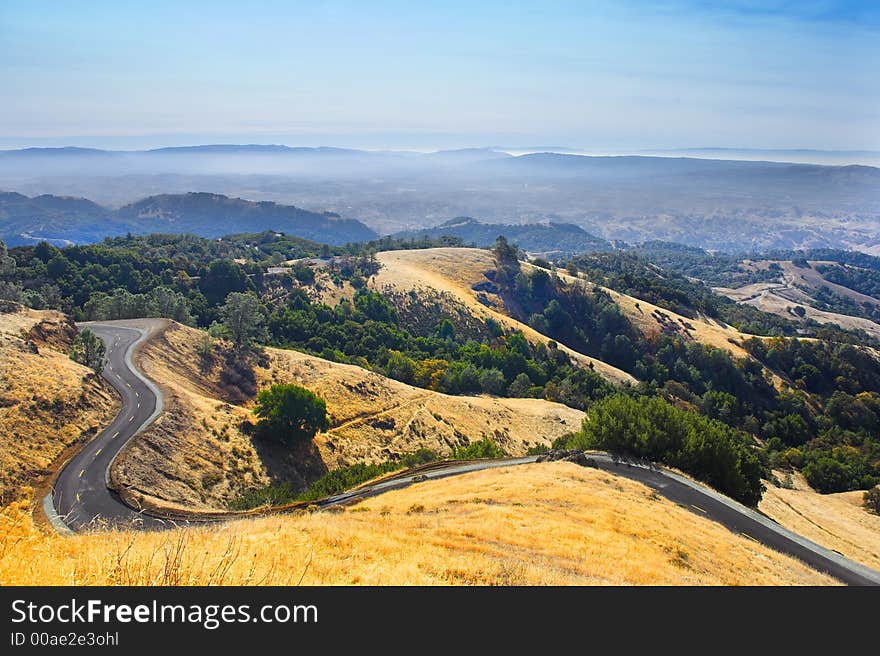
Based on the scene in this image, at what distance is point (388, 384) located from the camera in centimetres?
6750

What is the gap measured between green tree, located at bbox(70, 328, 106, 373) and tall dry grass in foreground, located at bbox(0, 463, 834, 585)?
79.1 feet

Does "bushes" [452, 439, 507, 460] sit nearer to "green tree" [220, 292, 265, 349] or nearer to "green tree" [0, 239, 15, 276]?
"green tree" [220, 292, 265, 349]

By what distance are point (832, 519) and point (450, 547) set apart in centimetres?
5054

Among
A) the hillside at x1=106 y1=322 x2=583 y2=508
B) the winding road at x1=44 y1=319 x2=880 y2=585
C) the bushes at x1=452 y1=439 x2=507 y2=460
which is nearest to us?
the winding road at x1=44 y1=319 x2=880 y2=585

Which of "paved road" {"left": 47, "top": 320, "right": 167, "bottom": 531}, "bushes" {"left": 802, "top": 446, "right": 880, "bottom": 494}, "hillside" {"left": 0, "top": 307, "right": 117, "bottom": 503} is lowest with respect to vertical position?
"bushes" {"left": 802, "top": 446, "right": 880, "bottom": 494}

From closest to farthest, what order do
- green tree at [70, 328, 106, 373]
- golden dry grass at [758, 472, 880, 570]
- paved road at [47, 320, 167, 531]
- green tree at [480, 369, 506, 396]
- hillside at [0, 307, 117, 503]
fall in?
paved road at [47, 320, 167, 531] < hillside at [0, 307, 117, 503] < golden dry grass at [758, 472, 880, 570] < green tree at [70, 328, 106, 373] < green tree at [480, 369, 506, 396]

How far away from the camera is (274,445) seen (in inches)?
1864

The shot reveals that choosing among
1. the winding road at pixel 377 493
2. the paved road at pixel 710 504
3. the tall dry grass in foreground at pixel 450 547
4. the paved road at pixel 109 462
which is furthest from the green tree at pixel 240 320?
the tall dry grass in foreground at pixel 450 547

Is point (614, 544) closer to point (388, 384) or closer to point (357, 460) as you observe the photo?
point (357, 460)

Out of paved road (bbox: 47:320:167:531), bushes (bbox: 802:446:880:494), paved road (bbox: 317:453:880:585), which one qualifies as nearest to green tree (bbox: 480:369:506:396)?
paved road (bbox: 317:453:880:585)

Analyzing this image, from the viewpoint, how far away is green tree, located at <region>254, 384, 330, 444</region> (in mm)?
47000

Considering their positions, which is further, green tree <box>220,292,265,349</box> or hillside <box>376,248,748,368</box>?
hillside <box>376,248,748,368</box>
